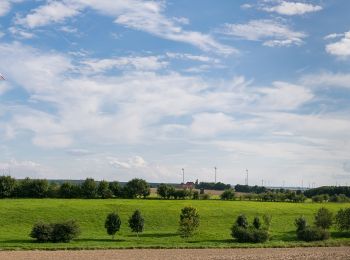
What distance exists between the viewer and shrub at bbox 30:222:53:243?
6788 centimetres

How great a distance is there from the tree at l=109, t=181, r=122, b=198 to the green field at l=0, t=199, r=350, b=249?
1412 inches

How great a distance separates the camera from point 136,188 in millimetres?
144625

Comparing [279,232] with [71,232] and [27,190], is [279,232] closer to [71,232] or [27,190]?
[71,232]

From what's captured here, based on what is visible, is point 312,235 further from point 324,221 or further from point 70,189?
point 70,189

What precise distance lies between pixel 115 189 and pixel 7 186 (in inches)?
1107

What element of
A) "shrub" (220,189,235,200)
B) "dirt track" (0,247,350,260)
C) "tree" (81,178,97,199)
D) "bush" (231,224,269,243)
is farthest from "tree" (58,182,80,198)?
"dirt track" (0,247,350,260)

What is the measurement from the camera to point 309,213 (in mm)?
107188

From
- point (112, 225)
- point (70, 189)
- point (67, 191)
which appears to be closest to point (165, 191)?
point (70, 189)

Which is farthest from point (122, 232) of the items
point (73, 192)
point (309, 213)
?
point (73, 192)

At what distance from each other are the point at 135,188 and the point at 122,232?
2512 inches

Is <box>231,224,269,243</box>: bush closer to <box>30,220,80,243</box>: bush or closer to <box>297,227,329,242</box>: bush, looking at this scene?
<box>297,227,329,242</box>: bush

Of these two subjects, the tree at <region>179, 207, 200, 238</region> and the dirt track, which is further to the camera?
the tree at <region>179, 207, 200, 238</region>

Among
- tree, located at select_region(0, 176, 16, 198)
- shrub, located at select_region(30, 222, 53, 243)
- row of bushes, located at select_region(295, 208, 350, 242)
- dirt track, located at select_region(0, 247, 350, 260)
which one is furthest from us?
tree, located at select_region(0, 176, 16, 198)

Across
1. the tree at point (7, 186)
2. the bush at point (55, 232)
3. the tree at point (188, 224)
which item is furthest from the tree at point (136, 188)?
the bush at point (55, 232)
